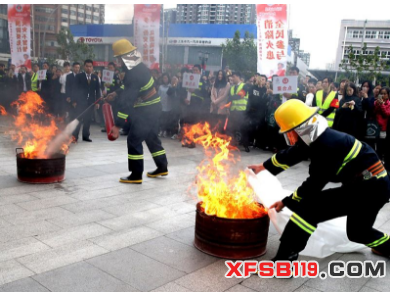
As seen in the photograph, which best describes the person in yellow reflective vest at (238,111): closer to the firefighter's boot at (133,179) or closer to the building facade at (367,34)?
the firefighter's boot at (133,179)

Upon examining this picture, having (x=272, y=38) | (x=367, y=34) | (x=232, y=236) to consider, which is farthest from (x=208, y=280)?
(x=367, y=34)

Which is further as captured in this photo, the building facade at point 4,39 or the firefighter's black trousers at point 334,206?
the building facade at point 4,39

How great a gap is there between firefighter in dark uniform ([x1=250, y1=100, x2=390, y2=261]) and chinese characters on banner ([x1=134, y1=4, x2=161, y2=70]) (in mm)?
11767

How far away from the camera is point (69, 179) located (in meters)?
6.32

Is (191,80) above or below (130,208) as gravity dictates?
above

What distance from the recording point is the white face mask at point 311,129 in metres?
3.27

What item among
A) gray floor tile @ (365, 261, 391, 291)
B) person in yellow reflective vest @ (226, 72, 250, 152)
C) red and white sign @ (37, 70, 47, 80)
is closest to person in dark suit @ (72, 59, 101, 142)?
red and white sign @ (37, 70, 47, 80)

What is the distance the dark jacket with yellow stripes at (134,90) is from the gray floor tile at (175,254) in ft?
8.07

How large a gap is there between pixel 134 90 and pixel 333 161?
12.0 feet

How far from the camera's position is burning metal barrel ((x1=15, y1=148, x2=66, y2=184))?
230 inches

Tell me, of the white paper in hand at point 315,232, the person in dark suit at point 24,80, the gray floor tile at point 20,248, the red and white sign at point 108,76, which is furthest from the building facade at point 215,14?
the gray floor tile at point 20,248

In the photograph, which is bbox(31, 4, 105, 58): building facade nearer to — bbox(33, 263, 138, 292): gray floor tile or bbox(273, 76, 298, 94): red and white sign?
bbox(273, 76, 298, 94): red and white sign

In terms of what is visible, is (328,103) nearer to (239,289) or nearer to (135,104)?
(135,104)

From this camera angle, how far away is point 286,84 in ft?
31.2
